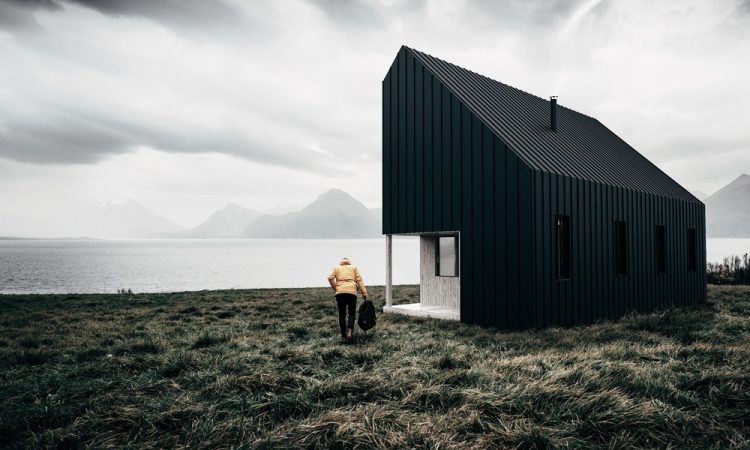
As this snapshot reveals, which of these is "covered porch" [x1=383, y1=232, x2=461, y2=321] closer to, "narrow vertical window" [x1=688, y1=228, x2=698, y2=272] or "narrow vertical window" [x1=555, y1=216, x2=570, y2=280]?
"narrow vertical window" [x1=555, y1=216, x2=570, y2=280]

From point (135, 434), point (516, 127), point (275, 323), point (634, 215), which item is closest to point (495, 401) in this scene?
point (135, 434)

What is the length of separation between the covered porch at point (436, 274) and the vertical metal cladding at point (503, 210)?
1.44m

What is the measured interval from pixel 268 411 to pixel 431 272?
9586 mm

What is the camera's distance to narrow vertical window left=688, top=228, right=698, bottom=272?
1661 centimetres

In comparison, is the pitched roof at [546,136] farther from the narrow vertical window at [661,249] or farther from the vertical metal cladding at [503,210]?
the narrow vertical window at [661,249]

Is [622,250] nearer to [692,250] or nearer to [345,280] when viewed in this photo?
[692,250]

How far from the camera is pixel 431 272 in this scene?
46.4ft

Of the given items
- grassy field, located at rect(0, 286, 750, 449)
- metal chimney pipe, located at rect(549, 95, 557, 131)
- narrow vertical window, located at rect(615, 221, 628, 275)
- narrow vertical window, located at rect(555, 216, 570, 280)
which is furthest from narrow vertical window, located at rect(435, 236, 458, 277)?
metal chimney pipe, located at rect(549, 95, 557, 131)

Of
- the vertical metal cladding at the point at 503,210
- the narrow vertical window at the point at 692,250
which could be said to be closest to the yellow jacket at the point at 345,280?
the vertical metal cladding at the point at 503,210

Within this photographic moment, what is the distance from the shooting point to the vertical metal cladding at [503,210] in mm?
9883

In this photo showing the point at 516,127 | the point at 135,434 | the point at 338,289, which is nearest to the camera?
the point at 135,434

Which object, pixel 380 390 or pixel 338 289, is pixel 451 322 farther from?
pixel 380 390

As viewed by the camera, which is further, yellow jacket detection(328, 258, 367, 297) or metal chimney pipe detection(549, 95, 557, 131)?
metal chimney pipe detection(549, 95, 557, 131)

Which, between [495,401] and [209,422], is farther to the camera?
[495,401]
